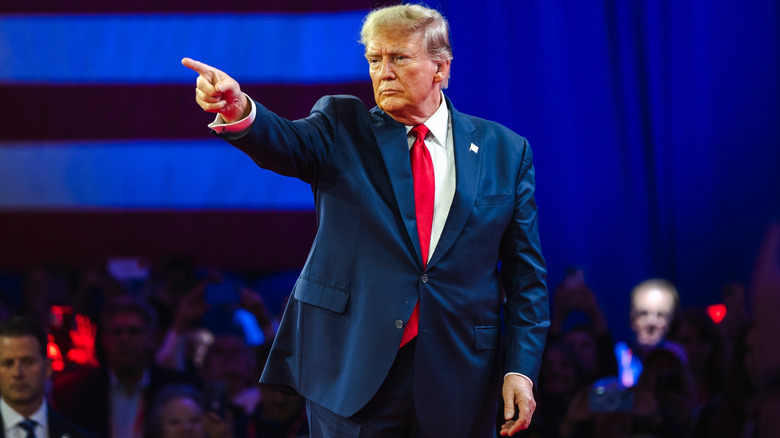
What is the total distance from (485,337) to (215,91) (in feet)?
1.95

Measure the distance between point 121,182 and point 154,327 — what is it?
744 mm

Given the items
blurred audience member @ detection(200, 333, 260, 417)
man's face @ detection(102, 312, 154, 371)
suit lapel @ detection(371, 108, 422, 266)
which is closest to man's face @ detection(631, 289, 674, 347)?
blurred audience member @ detection(200, 333, 260, 417)

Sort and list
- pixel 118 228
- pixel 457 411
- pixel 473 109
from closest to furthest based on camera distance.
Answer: pixel 457 411 < pixel 473 109 < pixel 118 228

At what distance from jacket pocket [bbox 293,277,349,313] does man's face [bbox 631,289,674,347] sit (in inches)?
91.8

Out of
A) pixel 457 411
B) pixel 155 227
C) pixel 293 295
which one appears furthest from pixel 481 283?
pixel 155 227

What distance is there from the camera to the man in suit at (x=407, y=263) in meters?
1.50

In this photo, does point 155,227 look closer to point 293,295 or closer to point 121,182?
point 121,182

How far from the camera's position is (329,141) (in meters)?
1.56

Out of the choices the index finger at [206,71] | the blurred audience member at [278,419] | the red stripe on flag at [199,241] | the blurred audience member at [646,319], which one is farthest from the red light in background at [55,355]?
the index finger at [206,71]

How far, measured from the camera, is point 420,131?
1596 millimetres

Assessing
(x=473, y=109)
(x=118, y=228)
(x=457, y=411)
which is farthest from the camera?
(x=118, y=228)

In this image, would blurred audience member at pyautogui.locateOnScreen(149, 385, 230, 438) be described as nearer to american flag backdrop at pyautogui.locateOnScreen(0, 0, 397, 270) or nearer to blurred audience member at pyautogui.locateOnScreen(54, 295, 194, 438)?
blurred audience member at pyautogui.locateOnScreen(54, 295, 194, 438)

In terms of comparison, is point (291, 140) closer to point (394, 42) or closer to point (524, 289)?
point (394, 42)

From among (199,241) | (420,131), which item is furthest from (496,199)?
(199,241)
